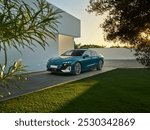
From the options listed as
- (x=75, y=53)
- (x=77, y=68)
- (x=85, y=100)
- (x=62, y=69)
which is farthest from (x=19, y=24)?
(x=75, y=53)

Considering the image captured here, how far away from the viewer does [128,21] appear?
8.05 metres

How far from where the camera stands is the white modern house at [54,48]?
14.5m

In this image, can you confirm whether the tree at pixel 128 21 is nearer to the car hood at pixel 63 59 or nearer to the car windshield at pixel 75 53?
the car hood at pixel 63 59

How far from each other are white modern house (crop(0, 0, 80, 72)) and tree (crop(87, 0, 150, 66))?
15.9 ft

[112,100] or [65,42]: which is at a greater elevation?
[65,42]

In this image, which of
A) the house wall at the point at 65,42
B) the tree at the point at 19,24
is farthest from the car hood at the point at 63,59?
the tree at the point at 19,24

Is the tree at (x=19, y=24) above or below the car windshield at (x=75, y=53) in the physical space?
above

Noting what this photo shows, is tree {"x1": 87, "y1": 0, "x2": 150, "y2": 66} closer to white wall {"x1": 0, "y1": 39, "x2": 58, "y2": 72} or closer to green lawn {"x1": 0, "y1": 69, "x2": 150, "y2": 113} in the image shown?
green lawn {"x1": 0, "y1": 69, "x2": 150, "y2": 113}

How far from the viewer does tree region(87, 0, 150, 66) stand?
25.5ft

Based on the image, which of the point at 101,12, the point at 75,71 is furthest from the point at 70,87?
the point at 75,71

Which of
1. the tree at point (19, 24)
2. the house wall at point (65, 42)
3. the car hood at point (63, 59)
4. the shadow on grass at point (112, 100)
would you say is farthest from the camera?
the house wall at point (65, 42)

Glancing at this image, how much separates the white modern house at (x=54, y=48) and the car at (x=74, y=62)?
67 centimetres

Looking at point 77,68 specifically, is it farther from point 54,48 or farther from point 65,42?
point 65,42

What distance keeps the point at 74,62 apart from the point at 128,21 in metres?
6.39
